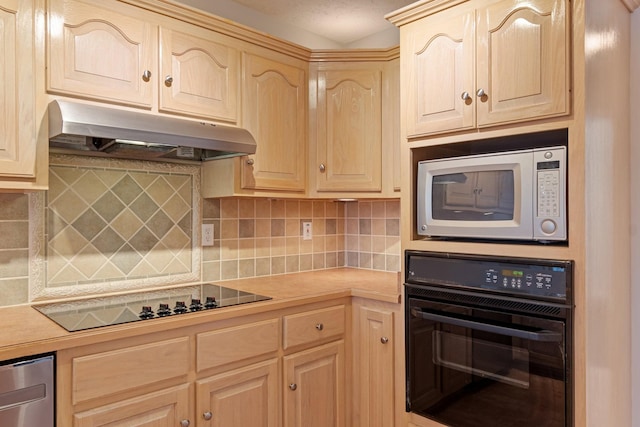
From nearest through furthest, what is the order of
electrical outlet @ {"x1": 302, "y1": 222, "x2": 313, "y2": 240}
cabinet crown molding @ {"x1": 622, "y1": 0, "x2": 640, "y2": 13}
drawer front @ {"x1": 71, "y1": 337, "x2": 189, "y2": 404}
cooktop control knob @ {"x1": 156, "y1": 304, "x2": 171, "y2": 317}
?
drawer front @ {"x1": 71, "y1": 337, "x2": 189, "y2": 404} → cooktop control knob @ {"x1": 156, "y1": 304, "x2": 171, "y2": 317} → cabinet crown molding @ {"x1": 622, "y1": 0, "x2": 640, "y2": 13} → electrical outlet @ {"x1": 302, "y1": 222, "x2": 313, "y2": 240}

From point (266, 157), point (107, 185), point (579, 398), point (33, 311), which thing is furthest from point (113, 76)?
point (579, 398)

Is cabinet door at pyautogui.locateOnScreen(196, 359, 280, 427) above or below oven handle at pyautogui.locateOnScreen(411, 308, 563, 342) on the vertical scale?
below

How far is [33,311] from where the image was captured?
1700mm

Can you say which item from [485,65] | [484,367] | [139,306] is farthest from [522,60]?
[139,306]

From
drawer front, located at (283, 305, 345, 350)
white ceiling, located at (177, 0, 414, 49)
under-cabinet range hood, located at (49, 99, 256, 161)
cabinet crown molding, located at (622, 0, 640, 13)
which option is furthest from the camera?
white ceiling, located at (177, 0, 414, 49)

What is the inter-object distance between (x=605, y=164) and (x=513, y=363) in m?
0.81

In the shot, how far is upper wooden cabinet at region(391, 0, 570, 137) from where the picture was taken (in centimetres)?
151

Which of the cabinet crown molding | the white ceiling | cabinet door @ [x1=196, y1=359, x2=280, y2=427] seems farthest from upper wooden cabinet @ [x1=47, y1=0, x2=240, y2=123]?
the cabinet crown molding

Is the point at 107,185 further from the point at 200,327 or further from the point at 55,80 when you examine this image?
the point at 200,327

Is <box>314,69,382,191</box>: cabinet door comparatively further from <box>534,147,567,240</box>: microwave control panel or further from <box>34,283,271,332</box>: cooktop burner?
<box>534,147,567,240</box>: microwave control panel

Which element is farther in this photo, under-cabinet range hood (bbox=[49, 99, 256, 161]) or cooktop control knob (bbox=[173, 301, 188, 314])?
cooktop control knob (bbox=[173, 301, 188, 314])

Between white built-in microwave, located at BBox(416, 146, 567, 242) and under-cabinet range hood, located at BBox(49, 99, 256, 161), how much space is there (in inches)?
32.1

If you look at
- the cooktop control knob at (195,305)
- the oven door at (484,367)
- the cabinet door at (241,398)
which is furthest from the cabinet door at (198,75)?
the oven door at (484,367)

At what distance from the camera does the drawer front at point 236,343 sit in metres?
1.69
